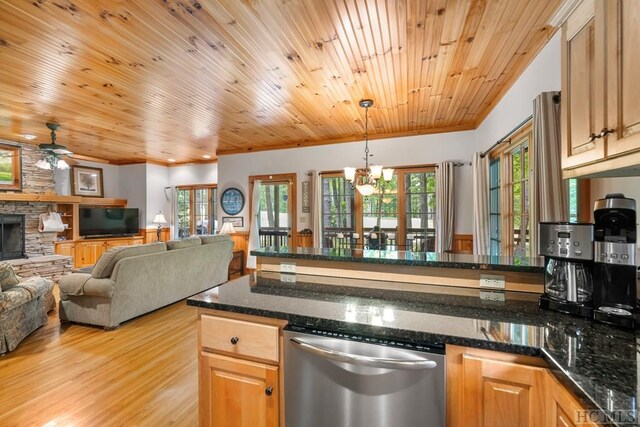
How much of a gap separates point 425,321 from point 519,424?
432mm

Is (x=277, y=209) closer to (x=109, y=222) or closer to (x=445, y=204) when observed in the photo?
(x=445, y=204)

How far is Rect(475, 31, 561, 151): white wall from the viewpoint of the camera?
2.18 m

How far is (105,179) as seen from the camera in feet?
24.4

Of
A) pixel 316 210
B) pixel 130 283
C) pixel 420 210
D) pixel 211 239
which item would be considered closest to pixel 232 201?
pixel 211 239

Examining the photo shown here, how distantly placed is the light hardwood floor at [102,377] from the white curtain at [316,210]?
2660 mm

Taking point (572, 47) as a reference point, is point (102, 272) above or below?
below

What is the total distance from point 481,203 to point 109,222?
7779mm

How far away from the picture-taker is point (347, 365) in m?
1.17

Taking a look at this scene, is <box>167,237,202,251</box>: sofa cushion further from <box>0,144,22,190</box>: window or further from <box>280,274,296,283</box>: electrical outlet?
<box>0,144,22,190</box>: window

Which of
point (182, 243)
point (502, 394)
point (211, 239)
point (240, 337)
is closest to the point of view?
point (502, 394)

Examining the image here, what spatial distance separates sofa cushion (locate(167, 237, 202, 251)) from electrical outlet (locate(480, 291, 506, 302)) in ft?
12.5

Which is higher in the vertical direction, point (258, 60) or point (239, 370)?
point (258, 60)

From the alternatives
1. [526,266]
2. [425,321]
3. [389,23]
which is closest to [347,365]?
[425,321]

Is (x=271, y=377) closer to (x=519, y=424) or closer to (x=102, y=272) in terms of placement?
(x=519, y=424)
